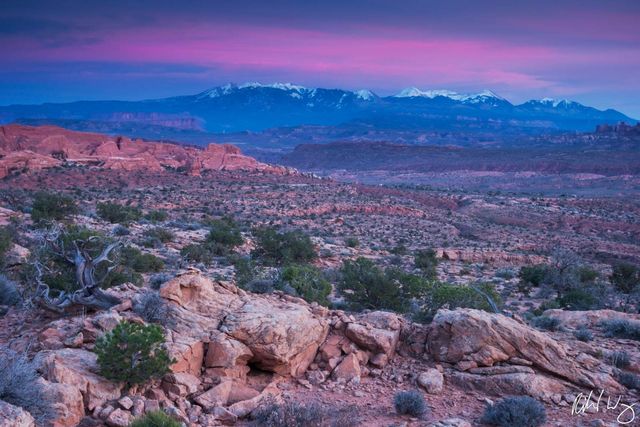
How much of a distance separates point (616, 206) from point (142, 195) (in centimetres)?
4607

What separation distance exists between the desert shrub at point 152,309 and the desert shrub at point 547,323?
7.46 meters

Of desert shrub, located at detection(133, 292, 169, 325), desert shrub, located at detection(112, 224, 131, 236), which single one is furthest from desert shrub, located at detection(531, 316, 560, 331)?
desert shrub, located at detection(112, 224, 131, 236)

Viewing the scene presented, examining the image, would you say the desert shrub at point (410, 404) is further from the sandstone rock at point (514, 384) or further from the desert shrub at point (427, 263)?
the desert shrub at point (427, 263)

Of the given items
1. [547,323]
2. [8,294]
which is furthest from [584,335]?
[8,294]

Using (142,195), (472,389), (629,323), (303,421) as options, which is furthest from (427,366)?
(142,195)

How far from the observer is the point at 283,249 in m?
19.4

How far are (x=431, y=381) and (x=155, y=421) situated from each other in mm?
3952

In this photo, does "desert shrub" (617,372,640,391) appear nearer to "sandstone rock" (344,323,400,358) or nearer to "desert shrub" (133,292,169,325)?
"sandstone rock" (344,323,400,358)

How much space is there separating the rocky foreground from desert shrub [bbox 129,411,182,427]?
0.53 m

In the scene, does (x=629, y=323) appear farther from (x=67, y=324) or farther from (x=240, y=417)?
(x=67, y=324)

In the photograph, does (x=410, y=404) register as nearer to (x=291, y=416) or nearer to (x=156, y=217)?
(x=291, y=416)

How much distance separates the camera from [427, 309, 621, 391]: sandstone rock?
7.35m

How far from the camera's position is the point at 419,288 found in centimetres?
1304

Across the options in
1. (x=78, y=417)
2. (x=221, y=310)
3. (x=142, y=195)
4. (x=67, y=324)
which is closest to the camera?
(x=78, y=417)
